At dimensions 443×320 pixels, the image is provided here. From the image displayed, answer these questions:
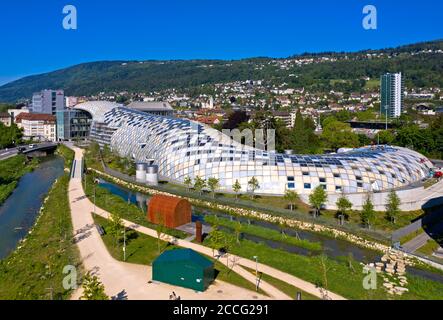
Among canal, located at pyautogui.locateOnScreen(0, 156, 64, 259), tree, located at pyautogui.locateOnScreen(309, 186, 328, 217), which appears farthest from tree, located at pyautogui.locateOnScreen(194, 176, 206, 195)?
canal, located at pyautogui.locateOnScreen(0, 156, 64, 259)

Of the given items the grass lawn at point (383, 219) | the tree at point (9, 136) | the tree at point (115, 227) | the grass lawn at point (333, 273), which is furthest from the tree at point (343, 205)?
the tree at point (9, 136)

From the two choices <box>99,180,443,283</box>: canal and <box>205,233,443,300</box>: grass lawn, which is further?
<box>99,180,443,283</box>: canal

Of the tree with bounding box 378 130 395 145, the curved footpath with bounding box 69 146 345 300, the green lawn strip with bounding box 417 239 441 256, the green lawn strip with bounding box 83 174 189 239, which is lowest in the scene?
the green lawn strip with bounding box 417 239 441 256

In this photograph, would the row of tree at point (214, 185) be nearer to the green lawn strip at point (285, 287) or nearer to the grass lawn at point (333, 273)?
the grass lawn at point (333, 273)

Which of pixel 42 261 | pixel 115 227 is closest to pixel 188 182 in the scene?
pixel 115 227

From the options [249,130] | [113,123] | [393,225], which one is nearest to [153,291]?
[393,225]

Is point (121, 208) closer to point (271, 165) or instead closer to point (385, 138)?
point (271, 165)

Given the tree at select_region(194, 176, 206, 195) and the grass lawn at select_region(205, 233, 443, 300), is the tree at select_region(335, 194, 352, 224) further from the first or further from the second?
the tree at select_region(194, 176, 206, 195)
